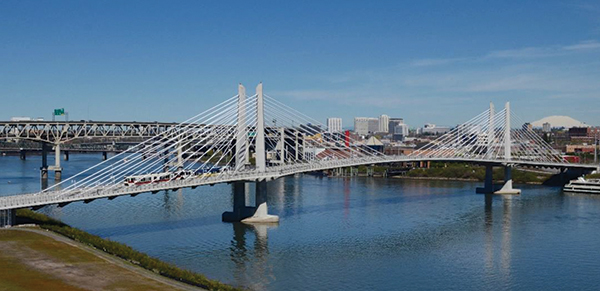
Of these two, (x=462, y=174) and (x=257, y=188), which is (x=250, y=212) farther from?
(x=462, y=174)

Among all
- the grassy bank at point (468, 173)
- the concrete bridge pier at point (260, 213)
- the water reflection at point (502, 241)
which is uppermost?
the grassy bank at point (468, 173)

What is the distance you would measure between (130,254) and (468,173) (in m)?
61.1

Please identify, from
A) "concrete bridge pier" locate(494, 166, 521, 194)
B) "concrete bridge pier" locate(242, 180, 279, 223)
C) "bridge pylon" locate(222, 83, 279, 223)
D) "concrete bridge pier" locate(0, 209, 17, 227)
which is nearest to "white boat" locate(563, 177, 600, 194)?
"concrete bridge pier" locate(494, 166, 521, 194)

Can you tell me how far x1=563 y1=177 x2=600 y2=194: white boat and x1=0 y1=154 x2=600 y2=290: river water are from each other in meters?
4.74

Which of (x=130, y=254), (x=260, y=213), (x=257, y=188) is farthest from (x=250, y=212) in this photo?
(x=130, y=254)

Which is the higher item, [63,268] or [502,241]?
[63,268]

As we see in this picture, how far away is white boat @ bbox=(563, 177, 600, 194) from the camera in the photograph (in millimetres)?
65562

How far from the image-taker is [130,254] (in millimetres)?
28438

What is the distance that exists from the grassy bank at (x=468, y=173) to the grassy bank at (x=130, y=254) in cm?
5815

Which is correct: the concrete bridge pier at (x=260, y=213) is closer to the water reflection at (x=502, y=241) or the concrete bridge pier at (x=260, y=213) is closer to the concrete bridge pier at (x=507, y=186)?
the water reflection at (x=502, y=241)

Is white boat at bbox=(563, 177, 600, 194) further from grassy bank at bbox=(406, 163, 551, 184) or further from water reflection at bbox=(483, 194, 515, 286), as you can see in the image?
water reflection at bbox=(483, 194, 515, 286)

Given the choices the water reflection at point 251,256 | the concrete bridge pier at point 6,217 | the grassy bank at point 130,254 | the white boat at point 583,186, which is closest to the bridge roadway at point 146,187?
the concrete bridge pier at point 6,217

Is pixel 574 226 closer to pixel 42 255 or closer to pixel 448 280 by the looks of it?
pixel 448 280

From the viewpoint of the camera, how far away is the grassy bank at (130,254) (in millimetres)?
24986
